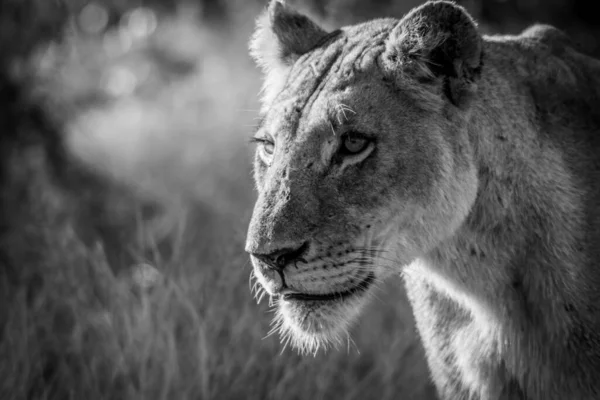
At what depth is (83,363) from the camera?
3.87m

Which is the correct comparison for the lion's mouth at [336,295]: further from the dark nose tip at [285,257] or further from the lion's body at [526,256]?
the lion's body at [526,256]

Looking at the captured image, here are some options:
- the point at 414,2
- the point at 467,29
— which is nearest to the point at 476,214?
the point at 467,29

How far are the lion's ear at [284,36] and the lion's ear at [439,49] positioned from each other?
70cm

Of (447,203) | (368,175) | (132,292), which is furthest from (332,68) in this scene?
Answer: (132,292)

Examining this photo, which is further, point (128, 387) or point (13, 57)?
point (13, 57)

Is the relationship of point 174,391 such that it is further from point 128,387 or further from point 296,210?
point 296,210

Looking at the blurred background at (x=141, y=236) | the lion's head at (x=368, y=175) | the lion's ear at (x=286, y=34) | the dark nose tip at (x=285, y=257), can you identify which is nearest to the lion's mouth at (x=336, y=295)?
the lion's head at (x=368, y=175)

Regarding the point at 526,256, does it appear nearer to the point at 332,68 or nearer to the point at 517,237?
the point at 517,237

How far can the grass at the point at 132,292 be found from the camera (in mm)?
3873

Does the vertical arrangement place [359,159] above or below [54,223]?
above

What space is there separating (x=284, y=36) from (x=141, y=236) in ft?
4.43

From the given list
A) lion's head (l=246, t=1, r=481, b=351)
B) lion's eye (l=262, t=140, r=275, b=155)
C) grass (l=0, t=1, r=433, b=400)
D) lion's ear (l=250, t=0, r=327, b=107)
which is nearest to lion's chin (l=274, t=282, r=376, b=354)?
lion's head (l=246, t=1, r=481, b=351)

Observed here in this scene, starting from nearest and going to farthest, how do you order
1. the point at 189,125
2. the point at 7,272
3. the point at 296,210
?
the point at 296,210 < the point at 7,272 < the point at 189,125

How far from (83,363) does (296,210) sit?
5.87ft
